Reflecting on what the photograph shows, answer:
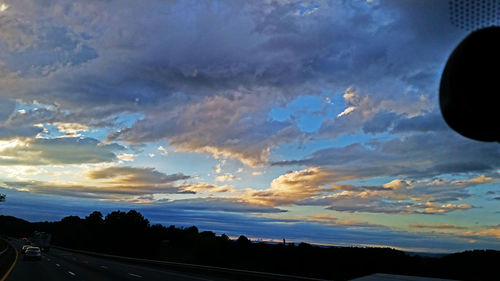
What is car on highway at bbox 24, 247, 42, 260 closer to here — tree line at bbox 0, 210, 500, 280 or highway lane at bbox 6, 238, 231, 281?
highway lane at bbox 6, 238, 231, 281

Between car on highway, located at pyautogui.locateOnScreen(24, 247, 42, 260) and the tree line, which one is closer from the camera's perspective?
the tree line

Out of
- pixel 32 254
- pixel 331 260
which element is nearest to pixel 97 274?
pixel 331 260

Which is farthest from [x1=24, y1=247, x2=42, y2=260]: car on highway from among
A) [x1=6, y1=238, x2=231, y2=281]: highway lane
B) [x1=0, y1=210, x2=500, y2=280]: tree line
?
[x1=0, y1=210, x2=500, y2=280]: tree line

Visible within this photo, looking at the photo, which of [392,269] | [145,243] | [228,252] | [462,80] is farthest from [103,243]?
[462,80]

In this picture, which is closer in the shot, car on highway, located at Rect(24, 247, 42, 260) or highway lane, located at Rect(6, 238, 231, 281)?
highway lane, located at Rect(6, 238, 231, 281)

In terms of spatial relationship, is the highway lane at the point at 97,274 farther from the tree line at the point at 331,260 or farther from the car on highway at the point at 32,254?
the car on highway at the point at 32,254

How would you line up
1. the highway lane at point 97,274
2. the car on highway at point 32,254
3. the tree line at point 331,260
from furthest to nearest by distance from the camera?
the car on highway at point 32,254 < the tree line at point 331,260 < the highway lane at point 97,274

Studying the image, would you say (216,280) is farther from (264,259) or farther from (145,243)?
(145,243)

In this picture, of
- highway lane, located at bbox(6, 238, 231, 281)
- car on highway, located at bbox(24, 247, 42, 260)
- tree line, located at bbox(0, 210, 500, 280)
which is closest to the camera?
highway lane, located at bbox(6, 238, 231, 281)

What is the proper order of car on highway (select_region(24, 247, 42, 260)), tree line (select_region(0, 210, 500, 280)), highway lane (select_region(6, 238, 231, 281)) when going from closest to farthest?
highway lane (select_region(6, 238, 231, 281)) → tree line (select_region(0, 210, 500, 280)) → car on highway (select_region(24, 247, 42, 260))

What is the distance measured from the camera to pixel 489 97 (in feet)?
6.48

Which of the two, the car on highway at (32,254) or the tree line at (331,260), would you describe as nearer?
the tree line at (331,260)

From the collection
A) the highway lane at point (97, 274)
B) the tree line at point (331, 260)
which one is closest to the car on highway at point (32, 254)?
the highway lane at point (97, 274)

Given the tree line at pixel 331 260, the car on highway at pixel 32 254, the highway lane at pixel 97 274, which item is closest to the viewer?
the highway lane at pixel 97 274
